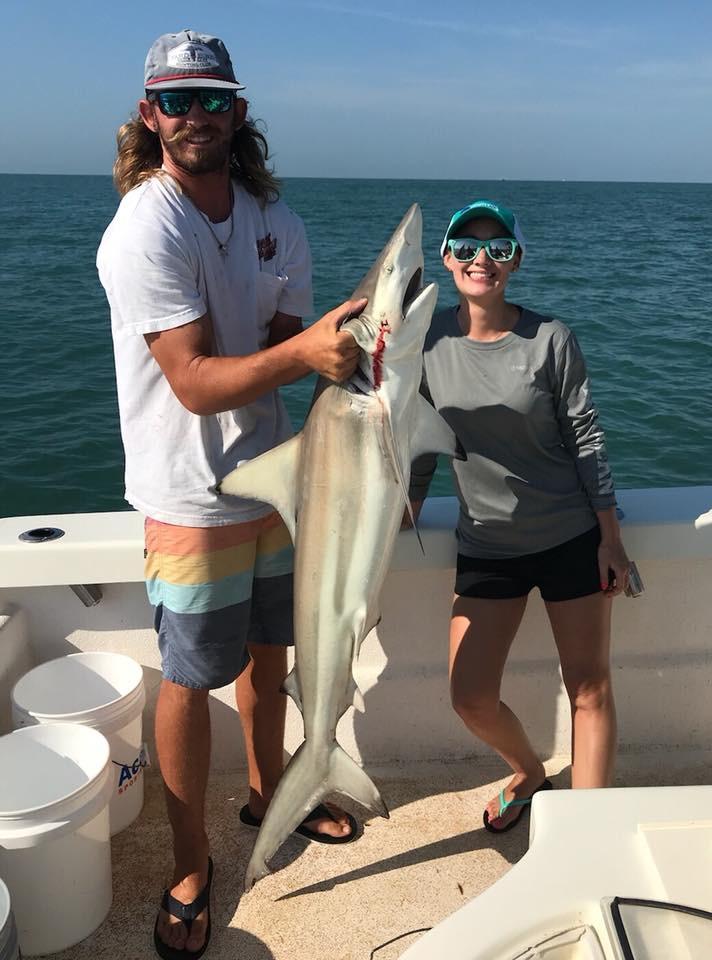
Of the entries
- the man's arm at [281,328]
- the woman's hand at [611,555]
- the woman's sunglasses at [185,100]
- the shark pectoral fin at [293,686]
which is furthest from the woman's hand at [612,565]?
the woman's sunglasses at [185,100]

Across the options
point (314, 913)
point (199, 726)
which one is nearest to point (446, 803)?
point (314, 913)

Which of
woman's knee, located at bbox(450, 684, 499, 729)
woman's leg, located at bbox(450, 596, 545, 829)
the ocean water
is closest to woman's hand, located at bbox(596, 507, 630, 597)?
woman's leg, located at bbox(450, 596, 545, 829)

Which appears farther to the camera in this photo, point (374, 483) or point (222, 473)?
point (222, 473)

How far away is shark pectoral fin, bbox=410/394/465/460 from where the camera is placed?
7.54 feet

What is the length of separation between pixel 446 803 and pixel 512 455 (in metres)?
1.40

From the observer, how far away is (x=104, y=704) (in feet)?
10.4

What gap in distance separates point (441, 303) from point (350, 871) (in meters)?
18.3

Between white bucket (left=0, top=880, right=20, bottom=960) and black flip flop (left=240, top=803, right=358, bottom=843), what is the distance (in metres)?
1.07

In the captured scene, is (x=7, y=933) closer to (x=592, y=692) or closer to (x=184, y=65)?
(x=592, y=692)

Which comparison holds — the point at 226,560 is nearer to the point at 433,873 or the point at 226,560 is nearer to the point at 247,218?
the point at 247,218

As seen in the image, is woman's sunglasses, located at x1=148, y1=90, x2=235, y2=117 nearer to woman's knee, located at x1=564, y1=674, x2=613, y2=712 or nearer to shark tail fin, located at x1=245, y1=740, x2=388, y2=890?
shark tail fin, located at x1=245, y1=740, x2=388, y2=890

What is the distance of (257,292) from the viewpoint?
2672mm

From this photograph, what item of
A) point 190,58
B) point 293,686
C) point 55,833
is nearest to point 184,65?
point 190,58

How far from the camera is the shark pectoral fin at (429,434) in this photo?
2299 millimetres
